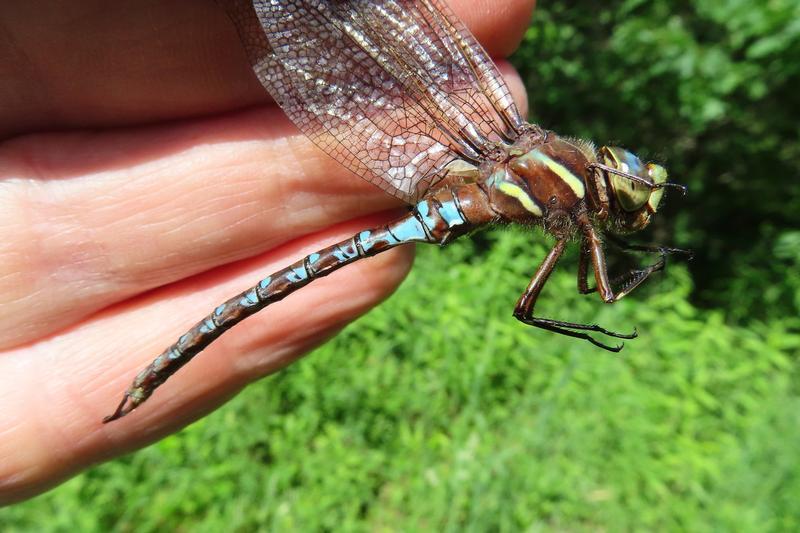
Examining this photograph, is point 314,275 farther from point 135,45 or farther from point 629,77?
point 629,77

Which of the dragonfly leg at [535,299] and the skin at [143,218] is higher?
the skin at [143,218]

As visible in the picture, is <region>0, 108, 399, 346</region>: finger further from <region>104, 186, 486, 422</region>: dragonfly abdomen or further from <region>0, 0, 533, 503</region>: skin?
<region>104, 186, 486, 422</region>: dragonfly abdomen

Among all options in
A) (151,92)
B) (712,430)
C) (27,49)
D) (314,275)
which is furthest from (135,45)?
(712,430)

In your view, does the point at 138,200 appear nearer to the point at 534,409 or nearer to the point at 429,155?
the point at 429,155

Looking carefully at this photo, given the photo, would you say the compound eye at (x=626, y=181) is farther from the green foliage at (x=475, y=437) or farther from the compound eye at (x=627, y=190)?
the green foliage at (x=475, y=437)

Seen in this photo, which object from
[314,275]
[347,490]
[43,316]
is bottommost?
[347,490]

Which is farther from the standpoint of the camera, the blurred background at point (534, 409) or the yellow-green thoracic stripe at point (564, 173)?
the blurred background at point (534, 409)

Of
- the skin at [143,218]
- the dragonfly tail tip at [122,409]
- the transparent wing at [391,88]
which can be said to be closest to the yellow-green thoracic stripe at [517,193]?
the transparent wing at [391,88]

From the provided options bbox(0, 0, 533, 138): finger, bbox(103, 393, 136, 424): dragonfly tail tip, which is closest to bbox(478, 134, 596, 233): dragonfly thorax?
bbox(0, 0, 533, 138): finger
